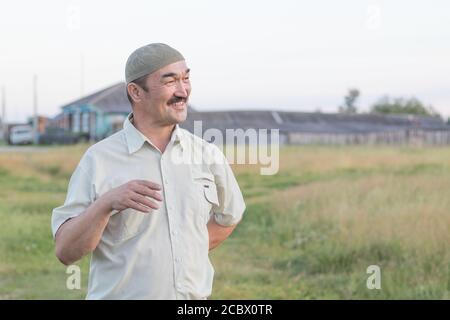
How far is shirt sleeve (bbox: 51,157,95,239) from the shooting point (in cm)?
218

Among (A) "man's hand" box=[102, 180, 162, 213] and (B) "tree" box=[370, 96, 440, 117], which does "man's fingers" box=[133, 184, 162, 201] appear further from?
(B) "tree" box=[370, 96, 440, 117]

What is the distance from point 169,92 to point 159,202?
36 centimetres

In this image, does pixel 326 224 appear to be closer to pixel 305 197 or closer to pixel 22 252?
pixel 305 197

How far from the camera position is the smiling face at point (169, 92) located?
2.24 meters

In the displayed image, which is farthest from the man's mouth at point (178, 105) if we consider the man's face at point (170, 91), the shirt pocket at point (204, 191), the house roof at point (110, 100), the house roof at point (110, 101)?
the house roof at point (110, 100)

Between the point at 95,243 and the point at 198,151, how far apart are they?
47 centimetres

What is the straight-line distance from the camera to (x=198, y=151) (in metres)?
2.36

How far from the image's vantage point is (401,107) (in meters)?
65.6

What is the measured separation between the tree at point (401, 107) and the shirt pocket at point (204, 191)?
6408cm

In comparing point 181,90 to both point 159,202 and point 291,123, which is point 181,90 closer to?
point 159,202

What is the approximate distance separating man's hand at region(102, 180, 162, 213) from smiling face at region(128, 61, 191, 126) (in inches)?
13.0

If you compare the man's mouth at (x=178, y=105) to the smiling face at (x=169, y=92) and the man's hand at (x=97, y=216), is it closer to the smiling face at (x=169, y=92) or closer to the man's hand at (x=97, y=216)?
the smiling face at (x=169, y=92)

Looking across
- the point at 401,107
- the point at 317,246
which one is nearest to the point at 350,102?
the point at 401,107

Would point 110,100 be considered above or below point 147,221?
above
